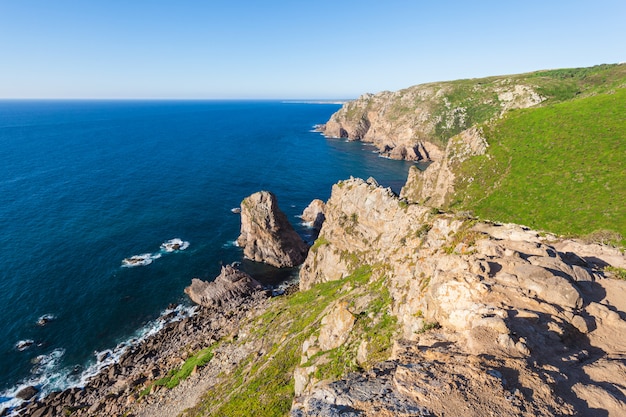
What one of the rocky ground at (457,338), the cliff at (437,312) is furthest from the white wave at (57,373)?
the rocky ground at (457,338)

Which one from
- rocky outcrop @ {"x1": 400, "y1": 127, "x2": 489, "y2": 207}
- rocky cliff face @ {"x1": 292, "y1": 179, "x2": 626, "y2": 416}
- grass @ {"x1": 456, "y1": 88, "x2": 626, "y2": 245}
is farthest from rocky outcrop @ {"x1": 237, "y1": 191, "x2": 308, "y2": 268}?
rocky cliff face @ {"x1": 292, "y1": 179, "x2": 626, "y2": 416}

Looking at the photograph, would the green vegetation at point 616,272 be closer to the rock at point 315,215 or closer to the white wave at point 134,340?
the white wave at point 134,340

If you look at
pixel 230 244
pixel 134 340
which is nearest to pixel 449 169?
pixel 230 244

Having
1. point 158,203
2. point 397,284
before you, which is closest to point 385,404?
point 397,284

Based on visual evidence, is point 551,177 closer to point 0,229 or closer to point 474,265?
point 474,265

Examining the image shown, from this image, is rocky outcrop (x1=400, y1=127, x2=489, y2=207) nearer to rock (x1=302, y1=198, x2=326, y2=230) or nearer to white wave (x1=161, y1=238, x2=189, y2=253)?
rock (x1=302, y1=198, x2=326, y2=230)
